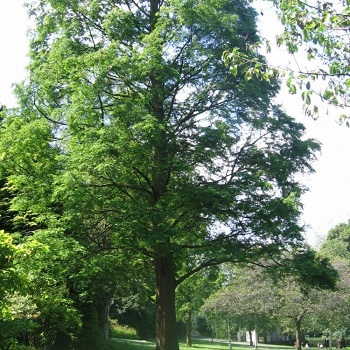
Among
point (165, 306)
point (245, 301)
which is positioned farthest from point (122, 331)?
point (165, 306)

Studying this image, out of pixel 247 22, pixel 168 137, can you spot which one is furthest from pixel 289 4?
pixel 247 22

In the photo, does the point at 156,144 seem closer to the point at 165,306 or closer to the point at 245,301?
the point at 165,306

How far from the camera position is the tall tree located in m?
11.4

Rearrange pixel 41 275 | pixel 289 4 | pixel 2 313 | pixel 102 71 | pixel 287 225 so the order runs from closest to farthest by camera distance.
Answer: pixel 289 4 → pixel 2 313 → pixel 41 275 → pixel 102 71 → pixel 287 225

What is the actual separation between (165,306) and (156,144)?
16.0 feet

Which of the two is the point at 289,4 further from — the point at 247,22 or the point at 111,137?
the point at 247,22

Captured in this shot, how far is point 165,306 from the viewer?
13.1 metres

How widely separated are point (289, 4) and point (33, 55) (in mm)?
11455

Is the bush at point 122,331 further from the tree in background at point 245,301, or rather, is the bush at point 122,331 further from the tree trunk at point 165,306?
the tree trunk at point 165,306

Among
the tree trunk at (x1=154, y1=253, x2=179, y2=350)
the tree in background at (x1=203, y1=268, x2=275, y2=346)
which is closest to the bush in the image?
the tree in background at (x1=203, y1=268, x2=275, y2=346)

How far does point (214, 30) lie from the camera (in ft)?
40.0

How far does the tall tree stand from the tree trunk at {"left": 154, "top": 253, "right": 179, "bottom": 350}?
0.03 metres

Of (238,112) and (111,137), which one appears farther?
(238,112)

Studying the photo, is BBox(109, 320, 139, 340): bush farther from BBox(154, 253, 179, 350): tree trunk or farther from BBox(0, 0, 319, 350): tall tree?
BBox(0, 0, 319, 350): tall tree
